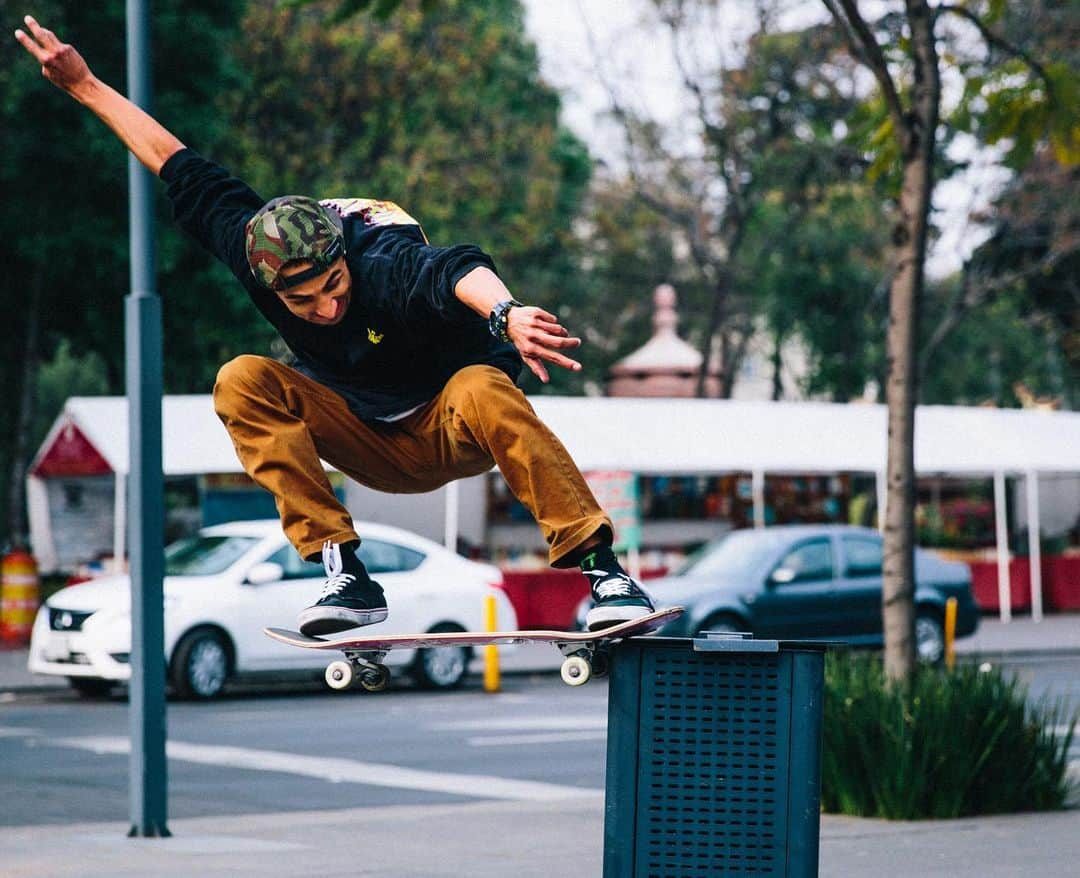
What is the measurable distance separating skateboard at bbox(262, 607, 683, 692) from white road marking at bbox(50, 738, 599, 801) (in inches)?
234

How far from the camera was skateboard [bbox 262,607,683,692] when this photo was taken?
4520 mm

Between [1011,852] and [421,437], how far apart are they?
3891 mm

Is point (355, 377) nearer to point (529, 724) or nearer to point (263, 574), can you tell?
point (529, 724)

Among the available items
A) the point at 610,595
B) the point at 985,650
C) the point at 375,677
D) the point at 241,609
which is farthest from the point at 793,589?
the point at 610,595

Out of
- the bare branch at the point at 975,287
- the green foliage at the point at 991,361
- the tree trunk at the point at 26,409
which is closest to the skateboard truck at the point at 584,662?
the tree trunk at the point at 26,409

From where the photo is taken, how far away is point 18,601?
73.2ft

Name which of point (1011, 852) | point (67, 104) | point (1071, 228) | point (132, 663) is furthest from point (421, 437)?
point (1071, 228)

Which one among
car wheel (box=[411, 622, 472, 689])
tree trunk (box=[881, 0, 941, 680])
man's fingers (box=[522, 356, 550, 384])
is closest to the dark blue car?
car wheel (box=[411, 622, 472, 689])

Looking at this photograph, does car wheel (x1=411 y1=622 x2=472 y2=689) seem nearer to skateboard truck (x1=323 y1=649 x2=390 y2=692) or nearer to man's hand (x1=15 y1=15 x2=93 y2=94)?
skateboard truck (x1=323 y1=649 x2=390 y2=692)

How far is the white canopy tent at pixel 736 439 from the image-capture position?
21.8m

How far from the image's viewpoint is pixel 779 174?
3234 centimetres

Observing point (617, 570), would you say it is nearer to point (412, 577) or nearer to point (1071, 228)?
point (412, 577)

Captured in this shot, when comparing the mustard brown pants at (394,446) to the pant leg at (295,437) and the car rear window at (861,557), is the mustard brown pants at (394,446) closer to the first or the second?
the pant leg at (295,437)

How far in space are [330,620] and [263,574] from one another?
12102 millimetres
